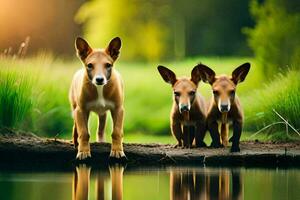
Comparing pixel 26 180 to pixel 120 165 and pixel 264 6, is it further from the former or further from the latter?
pixel 264 6

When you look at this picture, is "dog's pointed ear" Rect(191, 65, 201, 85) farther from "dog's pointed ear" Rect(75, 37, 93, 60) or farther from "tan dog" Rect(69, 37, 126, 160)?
"dog's pointed ear" Rect(75, 37, 93, 60)

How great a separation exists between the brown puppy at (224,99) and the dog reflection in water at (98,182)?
0.58 metres

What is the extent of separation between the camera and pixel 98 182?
209 inches

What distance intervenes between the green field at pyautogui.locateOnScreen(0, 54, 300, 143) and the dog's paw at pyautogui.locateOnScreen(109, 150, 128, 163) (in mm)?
998

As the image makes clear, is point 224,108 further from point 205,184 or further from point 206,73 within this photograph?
point 205,184

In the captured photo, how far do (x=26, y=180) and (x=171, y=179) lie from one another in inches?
27.8

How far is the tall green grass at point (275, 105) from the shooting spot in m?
6.87

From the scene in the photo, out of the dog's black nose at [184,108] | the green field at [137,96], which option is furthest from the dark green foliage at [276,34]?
the dog's black nose at [184,108]

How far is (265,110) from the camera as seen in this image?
7066mm

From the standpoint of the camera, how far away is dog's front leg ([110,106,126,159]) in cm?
588

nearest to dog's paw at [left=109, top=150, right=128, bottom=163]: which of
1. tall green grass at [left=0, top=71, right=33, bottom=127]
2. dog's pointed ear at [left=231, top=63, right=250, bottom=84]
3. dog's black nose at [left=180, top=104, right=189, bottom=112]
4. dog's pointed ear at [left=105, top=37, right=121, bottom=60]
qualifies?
dog's black nose at [left=180, top=104, right=189, bottom=112]

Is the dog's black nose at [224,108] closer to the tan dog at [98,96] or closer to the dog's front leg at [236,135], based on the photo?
the dog's front leg at [236,135]

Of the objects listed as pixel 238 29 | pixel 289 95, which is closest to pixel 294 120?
pixel 289 95

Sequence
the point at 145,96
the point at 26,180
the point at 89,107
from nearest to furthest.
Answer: the point at 26,180 < the point at 89,107 < the point at 145,96
